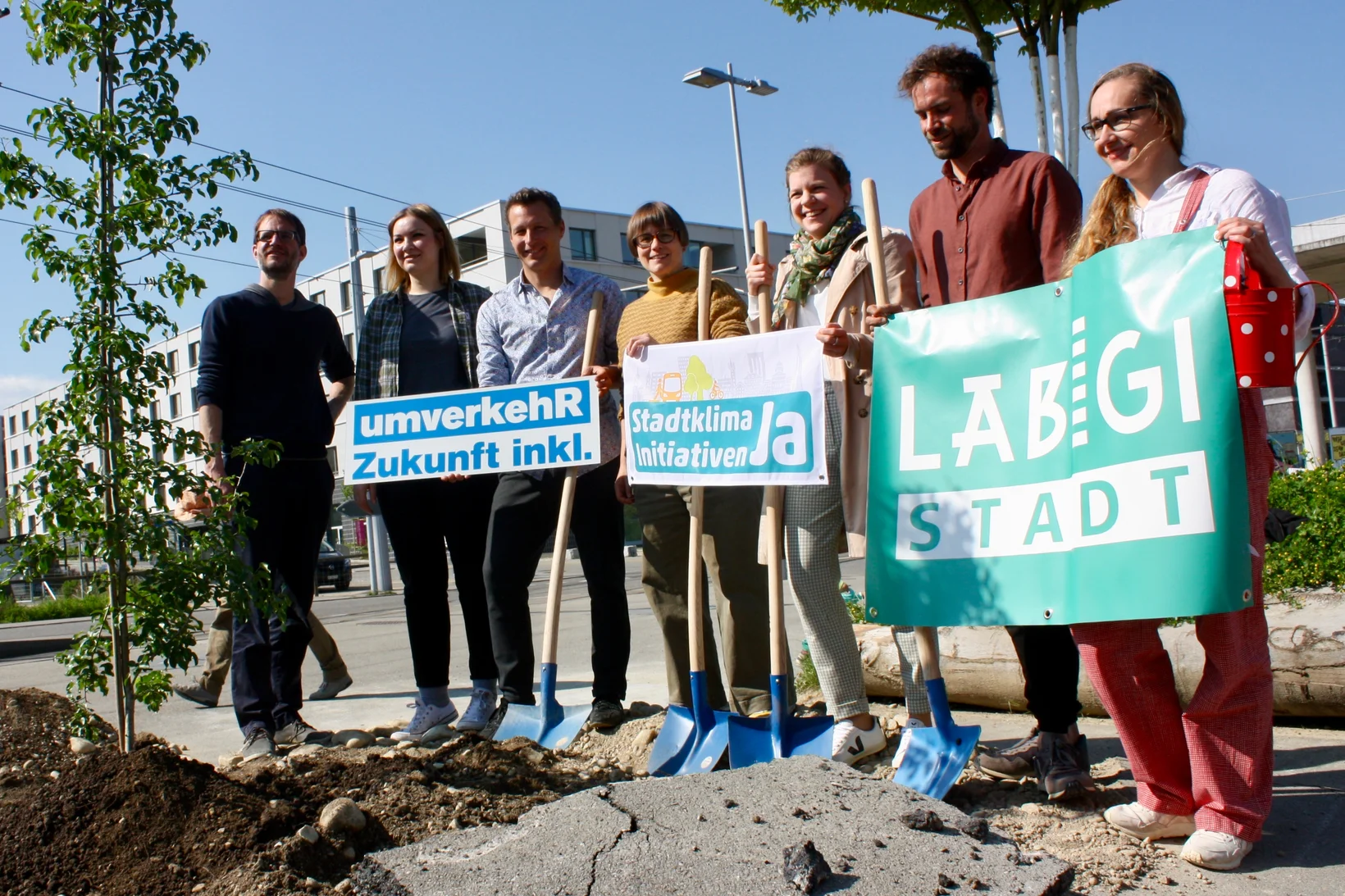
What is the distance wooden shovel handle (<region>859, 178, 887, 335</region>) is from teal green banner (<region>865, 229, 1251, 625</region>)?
12cm

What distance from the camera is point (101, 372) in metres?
3.48

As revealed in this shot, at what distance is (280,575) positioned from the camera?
4.59 m

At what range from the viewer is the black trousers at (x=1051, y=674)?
3342mm

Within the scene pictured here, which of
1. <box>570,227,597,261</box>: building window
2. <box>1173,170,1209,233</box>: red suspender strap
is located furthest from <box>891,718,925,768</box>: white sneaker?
<box>570,227,597,261</box>: building window

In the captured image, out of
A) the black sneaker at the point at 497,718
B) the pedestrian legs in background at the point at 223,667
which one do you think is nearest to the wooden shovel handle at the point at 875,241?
the black sneaker at the point at 497,718

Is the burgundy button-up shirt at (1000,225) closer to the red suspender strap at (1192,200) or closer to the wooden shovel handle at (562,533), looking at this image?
the red suspender strap at (1192,200)

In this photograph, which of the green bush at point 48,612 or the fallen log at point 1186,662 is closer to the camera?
the fallen log at point 1186,662

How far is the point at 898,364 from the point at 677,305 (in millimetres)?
1227

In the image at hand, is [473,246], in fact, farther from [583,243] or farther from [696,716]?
[696,716]

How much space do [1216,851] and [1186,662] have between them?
1.54 meters

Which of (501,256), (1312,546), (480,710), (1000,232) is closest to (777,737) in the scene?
(480,710)

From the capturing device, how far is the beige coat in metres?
3.67

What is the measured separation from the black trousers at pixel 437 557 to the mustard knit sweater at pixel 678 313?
1055mm

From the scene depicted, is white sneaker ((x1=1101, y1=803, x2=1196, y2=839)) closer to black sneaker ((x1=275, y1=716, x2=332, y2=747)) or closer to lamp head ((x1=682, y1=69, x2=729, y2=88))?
black sneaker ((x1=275, y1=716, x2=332, y2=747))
